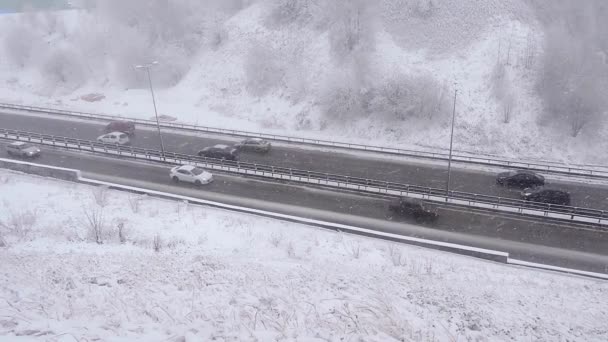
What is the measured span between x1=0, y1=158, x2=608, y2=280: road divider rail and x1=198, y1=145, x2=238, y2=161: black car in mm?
5886

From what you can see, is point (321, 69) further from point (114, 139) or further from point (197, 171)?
point (114, 139)

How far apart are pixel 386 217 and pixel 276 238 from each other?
713cm

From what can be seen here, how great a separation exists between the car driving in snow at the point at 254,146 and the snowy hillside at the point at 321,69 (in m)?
6.90

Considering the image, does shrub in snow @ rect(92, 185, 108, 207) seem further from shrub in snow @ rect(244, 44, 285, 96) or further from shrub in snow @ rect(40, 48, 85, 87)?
shrub in snow @ rect(40, 48, 85, 87)

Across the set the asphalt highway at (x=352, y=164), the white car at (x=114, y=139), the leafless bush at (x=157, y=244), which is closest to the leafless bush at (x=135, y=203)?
the leafless bush at (x=157, y=244)

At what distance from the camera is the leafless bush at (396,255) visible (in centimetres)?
1925

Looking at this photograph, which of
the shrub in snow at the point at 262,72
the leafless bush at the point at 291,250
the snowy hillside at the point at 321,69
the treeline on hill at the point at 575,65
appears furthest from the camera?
the shrub in snow at the point at 262,72

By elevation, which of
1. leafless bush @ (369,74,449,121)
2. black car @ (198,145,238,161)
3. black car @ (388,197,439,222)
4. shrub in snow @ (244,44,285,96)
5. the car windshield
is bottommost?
black car @ (388,197,439,222)

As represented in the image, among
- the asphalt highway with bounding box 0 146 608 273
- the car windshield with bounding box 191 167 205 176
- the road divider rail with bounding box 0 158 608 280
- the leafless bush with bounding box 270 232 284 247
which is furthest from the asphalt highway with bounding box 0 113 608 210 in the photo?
the leafless bush with bounding box 270 232 284 247

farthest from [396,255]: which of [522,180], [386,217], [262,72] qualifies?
[262,72]

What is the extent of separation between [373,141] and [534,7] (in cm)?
2532

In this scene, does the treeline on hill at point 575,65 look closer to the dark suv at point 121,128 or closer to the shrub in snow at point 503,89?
the shrub in snow at point 503,89

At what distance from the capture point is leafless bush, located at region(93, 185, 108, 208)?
26062mm

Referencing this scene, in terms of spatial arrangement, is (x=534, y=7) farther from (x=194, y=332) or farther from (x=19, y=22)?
(x=19, y=22)
